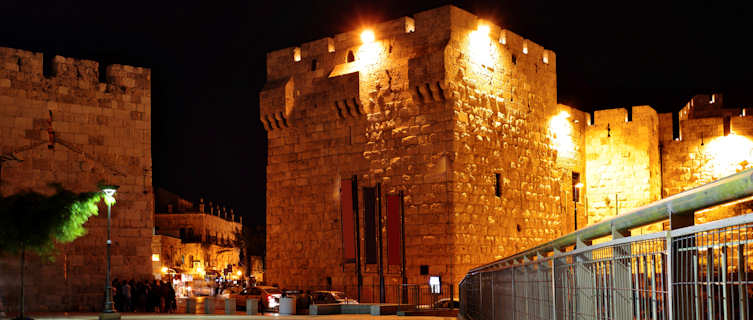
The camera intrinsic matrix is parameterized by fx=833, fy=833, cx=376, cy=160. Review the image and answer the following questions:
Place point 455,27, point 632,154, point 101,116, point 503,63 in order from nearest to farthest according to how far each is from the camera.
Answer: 1. point 101,116
2. point 455,27
3. point 503,63
4. point 632,154

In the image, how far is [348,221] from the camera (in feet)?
80.7

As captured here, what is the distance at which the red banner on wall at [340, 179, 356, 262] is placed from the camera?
24438mm

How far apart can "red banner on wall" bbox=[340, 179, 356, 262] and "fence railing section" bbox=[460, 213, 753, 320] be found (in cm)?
1739

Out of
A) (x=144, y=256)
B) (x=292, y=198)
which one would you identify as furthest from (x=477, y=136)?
(x=144, y=256)

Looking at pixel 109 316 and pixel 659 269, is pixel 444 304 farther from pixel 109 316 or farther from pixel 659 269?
pixel 659 269

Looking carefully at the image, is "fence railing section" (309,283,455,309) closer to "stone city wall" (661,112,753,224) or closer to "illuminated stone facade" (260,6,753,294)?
"illuminated stone facade" (260,6,753,294)

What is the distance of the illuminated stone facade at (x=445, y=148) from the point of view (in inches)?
907

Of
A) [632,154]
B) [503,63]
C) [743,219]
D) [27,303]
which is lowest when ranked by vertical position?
[27,303]

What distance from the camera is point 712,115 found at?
102 feet

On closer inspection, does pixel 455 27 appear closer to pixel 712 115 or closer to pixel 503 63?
pixel 503 63

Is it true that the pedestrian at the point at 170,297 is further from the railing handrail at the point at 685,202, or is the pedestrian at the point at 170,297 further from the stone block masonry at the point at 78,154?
the railing handrail at the point at 685,202

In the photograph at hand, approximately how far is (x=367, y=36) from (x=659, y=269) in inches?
840

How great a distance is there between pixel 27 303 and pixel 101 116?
15.5 ft

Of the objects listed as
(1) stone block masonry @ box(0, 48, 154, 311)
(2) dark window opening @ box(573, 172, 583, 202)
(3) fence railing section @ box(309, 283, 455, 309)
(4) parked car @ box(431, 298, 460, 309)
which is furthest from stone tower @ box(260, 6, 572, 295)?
(1) stone block masonry @ box(0, 48, 154, 311)
